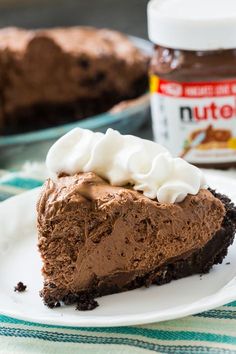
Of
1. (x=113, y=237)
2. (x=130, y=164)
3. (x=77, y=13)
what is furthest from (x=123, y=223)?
(x=77, y=13)

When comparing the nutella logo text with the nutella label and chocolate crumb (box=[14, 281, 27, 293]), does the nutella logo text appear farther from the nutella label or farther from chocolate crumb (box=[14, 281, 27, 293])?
chocolate crumb (box=[14, 281, 27, 293])

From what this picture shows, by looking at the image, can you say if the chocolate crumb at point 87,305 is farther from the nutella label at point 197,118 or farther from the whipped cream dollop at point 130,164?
the nutella label at point 197,118

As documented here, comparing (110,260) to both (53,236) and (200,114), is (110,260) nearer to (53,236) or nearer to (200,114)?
(53,236)

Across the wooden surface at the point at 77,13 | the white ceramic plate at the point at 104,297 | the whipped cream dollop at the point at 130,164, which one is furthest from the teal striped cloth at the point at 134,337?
the wooden surface at the point at 77,13

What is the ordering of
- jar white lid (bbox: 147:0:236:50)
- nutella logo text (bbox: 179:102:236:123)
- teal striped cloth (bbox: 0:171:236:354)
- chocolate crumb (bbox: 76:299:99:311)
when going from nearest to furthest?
teal striped cloth (bbox: 0:171:236:354) < chocolate crumb (bbox: 76:299:99:311) < jar white lid (bbox: 147:0:236:50) < nutella logo text (bbox: 179:102:236:123)

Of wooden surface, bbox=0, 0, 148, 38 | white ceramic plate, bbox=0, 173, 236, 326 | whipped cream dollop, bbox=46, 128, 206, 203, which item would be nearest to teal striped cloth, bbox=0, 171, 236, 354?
white ceramic plate, bbox=0, 173, 236, 326

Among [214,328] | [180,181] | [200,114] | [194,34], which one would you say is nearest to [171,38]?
[194,34]
